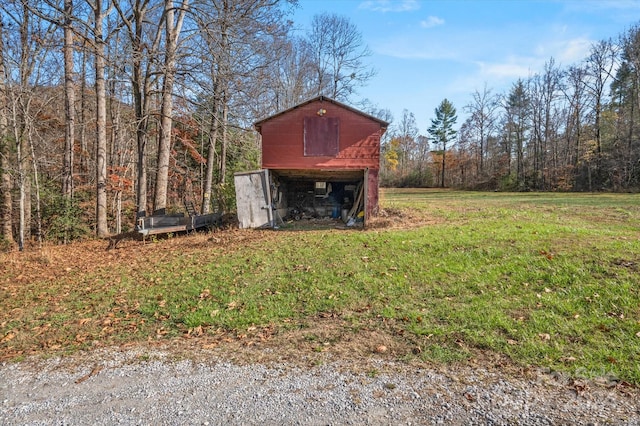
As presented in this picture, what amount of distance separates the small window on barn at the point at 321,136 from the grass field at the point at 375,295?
4.17 m

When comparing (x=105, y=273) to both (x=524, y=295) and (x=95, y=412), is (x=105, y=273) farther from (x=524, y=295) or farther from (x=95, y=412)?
(x=524, y=295)

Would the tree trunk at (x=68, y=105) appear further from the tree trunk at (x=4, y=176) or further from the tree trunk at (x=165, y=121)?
the tree trunk at (x=165, y=121)

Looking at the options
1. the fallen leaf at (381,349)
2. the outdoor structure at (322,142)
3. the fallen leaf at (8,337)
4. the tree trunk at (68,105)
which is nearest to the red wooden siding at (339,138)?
the outdoor structure at (322,142)

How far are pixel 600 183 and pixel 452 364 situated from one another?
98.2ft

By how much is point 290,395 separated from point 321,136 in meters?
9.82

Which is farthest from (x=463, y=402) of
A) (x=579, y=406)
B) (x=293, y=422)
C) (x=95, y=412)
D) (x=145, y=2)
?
(x=145, y=2)

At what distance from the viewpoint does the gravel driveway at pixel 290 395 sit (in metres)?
2.61

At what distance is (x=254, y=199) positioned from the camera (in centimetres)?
1140

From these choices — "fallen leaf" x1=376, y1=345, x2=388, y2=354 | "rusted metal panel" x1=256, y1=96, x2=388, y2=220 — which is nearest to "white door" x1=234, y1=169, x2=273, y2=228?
"rusted metal panel" x1=256, y1=96, x2=388, y2=220

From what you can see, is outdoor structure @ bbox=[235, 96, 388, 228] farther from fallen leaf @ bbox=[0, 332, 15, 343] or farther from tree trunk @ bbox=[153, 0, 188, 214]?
fallen leaf @ bbox=[0, 332, 15, 343]

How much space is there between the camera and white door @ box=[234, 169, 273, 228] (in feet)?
37.0

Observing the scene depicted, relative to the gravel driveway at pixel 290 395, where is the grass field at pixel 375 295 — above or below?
above

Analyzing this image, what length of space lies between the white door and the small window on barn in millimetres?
1776

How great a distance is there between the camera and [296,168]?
11797 millimetres
